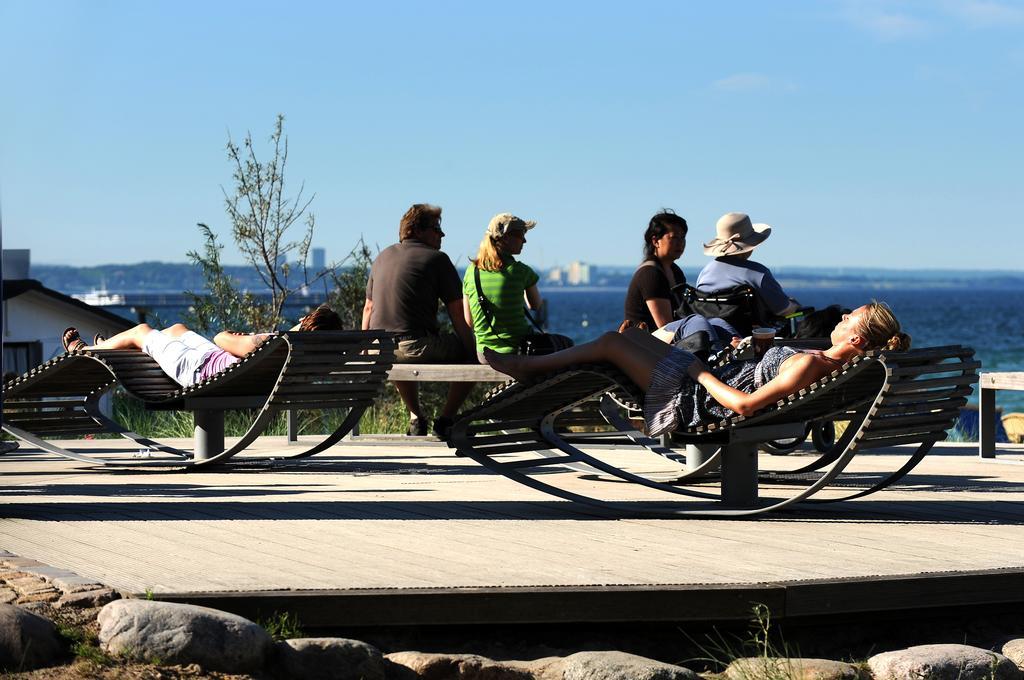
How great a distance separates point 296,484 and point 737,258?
2899 mm

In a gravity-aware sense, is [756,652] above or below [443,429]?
below

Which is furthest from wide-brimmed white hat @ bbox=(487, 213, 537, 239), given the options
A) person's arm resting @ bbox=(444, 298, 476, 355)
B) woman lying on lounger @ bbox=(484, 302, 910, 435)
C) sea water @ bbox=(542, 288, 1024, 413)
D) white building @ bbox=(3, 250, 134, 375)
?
sea water @ bbox=(542, 288, 1024, 413)

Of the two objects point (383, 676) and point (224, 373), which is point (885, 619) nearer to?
point (383, 676)

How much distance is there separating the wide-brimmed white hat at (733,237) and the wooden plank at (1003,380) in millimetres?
1593

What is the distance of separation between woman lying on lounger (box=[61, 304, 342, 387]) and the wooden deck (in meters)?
0.94

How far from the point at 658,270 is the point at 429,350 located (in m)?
1.92

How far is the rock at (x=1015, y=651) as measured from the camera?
16.6 ft

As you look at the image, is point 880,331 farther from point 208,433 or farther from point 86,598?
point 208,433

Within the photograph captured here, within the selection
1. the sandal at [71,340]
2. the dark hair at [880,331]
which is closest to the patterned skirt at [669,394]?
the dark hair at [880,331]

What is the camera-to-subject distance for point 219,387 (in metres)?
8.45

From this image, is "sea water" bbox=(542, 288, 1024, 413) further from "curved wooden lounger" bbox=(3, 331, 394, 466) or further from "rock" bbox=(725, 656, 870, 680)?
"rock" bbox=(725, 656, 870, 680)

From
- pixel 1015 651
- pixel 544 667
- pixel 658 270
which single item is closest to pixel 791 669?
pixel 544 667

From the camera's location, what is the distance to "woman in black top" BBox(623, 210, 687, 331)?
935 cm

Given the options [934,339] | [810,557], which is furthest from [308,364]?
[934,339]
